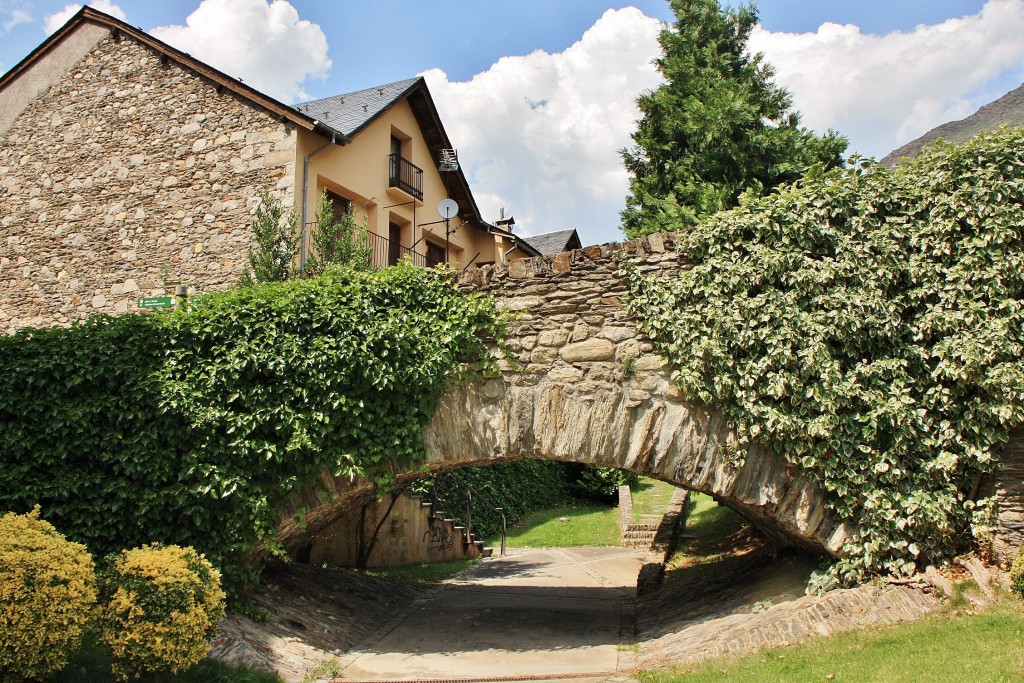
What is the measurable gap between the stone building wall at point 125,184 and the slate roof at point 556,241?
1335cm

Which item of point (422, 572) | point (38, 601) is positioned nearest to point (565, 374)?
point (38, 601)

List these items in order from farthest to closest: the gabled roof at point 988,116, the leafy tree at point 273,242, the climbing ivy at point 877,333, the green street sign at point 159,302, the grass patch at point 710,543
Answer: the gabled roof at point 988,116 → the leafy tree at point 273,242 → the grass patch at point 710,543 → the green street sign at point 159,302 → the climbing ivy at point 877,333

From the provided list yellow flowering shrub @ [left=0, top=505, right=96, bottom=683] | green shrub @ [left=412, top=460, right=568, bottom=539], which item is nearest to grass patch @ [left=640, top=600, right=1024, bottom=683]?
yellow flowering shrub @ [left=0, top=505, right=96, bottom=683]

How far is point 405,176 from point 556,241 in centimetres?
1036

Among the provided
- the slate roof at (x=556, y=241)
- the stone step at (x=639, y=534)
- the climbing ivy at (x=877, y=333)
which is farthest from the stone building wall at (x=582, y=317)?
the slate roof at (x=556, y=241)

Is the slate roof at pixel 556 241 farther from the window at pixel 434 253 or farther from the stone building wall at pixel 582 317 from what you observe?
the stone building wall at pixel 582 317

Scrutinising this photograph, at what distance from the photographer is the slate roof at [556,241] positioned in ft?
86.7

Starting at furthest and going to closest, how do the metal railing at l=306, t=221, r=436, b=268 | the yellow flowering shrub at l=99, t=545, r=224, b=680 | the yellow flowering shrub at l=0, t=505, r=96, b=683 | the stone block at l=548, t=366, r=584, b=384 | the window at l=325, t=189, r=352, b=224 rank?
1. the metal railing at l=306, t=221, r=436, b=268
2. the window at l=325, t=189, r=352, b=224
3. the stone block at l=548, t=366, r=584, b=384
4. the yellow flowering shrub at l=99, t=545, r=224, b=680
5. the yellow flowering shrub at l=0, t=505, r=96, b=683

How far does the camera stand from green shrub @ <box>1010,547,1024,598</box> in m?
5.73

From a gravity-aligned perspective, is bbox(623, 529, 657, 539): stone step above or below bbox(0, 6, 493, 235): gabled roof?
below

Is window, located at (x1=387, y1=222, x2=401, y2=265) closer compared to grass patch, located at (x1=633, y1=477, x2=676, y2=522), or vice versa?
window, located at (x1=387, y1=222, x2=401, y2=265)

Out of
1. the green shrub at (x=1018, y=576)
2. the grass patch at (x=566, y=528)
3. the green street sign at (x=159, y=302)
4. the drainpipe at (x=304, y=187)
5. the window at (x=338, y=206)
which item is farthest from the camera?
the grass patch at (x=566, y=528)

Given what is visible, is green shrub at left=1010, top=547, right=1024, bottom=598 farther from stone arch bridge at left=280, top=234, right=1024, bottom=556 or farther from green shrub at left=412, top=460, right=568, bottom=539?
green shrub at left=412, top=460, right=568, bottom=539

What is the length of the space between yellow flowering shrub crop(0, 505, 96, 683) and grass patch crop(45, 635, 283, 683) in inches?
19.6
